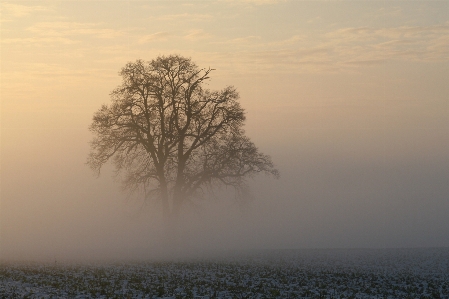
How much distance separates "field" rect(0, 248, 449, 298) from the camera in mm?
18438

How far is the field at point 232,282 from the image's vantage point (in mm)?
18438

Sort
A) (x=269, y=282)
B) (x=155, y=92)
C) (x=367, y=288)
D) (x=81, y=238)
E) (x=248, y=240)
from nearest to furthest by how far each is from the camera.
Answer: (x=367, y=288) → (x=269, y=282) → (x=155, y=92) → (x=248, y=240) → (x=81, y=238)

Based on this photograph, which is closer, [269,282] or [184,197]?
[269,282]

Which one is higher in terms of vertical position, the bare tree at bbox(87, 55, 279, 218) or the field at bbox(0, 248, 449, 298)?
the bare tree at bbox(87, 55, 279, 218)

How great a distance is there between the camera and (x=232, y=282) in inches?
851

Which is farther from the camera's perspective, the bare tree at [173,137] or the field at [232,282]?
the bare tree at [173,137]

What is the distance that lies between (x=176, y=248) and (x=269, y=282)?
2480 cm

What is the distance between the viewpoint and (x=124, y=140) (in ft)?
145

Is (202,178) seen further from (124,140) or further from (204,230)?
(204,230)

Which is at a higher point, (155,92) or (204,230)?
(155,92)

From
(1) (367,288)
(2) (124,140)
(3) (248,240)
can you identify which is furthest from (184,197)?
(1) (367,288)

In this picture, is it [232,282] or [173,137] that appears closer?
[232,282]

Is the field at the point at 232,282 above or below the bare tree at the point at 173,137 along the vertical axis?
below

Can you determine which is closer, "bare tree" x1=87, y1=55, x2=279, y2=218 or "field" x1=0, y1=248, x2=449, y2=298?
"field" x1=0, y1=248, x2=449, y2=298
